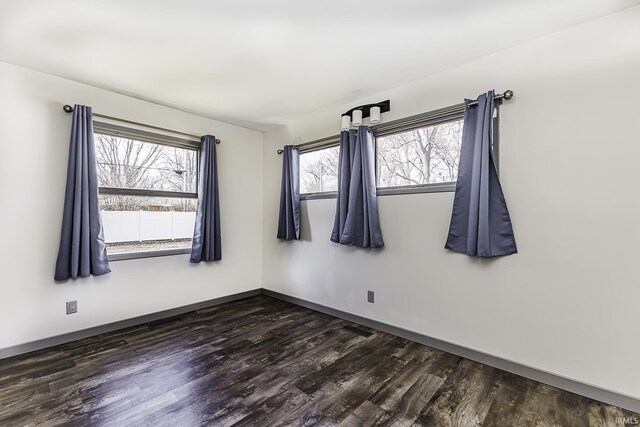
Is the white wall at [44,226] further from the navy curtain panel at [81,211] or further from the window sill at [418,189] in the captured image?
the window sill at [418,189]

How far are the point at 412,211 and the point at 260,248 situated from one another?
2.37 metres

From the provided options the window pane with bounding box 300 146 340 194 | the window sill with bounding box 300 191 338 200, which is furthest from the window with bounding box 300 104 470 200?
the window sill with bounding box 300 191 338 200

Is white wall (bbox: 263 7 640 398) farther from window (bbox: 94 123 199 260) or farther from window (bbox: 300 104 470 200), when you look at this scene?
window (bbox: 94 123 199 260)

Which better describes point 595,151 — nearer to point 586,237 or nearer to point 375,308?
point 586,237

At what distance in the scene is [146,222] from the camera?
3162 millimetres

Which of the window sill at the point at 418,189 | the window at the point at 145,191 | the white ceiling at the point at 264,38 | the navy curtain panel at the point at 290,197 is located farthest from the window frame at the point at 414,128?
the window at the point at 145,191

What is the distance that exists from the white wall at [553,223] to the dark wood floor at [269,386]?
294 millimetres

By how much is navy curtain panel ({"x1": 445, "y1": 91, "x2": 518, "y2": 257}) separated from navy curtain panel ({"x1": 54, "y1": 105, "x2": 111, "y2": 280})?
325cm

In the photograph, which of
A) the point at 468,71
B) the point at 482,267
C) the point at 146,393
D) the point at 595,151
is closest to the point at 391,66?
the point at 468,71

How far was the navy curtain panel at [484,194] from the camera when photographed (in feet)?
7.16

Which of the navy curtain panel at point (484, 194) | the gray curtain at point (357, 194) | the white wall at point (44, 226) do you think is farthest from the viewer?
the gray curtain at point (357, 194)

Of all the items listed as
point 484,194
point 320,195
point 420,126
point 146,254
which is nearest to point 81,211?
point 146,254

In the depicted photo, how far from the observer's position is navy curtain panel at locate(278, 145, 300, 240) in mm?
3666

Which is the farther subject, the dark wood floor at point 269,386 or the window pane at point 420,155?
the window pane at point 420,155
